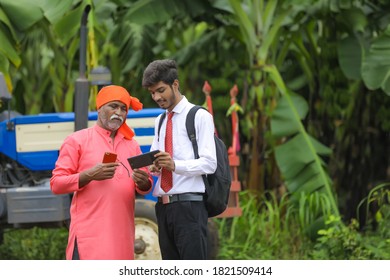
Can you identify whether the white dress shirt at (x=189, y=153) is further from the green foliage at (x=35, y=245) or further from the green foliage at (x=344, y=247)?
Answer: the green foliage at (x=35, y=245)

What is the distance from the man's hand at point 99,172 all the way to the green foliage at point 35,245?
4.20 m

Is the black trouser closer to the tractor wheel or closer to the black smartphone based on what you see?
the black smartphone

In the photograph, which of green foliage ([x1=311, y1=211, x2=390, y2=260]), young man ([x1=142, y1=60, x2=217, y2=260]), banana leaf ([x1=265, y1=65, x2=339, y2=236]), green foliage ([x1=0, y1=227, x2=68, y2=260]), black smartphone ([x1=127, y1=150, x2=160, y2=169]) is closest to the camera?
black smartphone ([x1=127, y1=150, x2=160, y2=169])

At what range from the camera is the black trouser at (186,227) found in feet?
17.3

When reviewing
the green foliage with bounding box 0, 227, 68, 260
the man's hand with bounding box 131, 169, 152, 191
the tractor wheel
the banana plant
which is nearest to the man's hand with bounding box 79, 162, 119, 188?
the man's hand with bounding box 131, 169, 152, 191

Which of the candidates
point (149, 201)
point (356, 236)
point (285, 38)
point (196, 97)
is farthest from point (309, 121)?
point (149, 201)

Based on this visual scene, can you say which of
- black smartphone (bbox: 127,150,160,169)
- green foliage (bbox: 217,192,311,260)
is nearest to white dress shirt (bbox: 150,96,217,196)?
black smartphone (bbox: 127,150,160,169)

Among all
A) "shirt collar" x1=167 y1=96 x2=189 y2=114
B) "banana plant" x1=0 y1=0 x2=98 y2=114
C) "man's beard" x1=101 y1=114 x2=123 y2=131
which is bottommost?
"man's beard" x1=101 y1=114 x2=123 y2=131

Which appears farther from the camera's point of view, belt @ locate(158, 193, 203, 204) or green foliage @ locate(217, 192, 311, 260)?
green foliage @ locate(217, 192, 311, 260)

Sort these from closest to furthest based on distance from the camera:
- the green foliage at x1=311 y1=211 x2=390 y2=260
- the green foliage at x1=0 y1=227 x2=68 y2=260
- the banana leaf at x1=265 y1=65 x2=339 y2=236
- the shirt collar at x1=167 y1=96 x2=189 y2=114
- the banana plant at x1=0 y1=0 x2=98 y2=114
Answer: the shirt collar at x1=167 y1=96 x2=189 y2=114 < the green foliage at x1=311 y1=211 x2=390 y2=260 < the banana plant at x1=0 y1=0 x2=98 y2=114 < the green foliage at x1=0 y1=227 x2=68 y2=260 < the banana leaf at x1=265 y1=65 x2=339 y2=236

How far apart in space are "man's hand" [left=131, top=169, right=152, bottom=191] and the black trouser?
15 cm

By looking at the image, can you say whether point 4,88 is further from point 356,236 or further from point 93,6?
point 356,236

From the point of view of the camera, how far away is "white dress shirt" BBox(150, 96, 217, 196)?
5215 mm

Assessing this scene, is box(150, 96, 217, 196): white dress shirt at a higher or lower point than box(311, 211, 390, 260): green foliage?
higher
